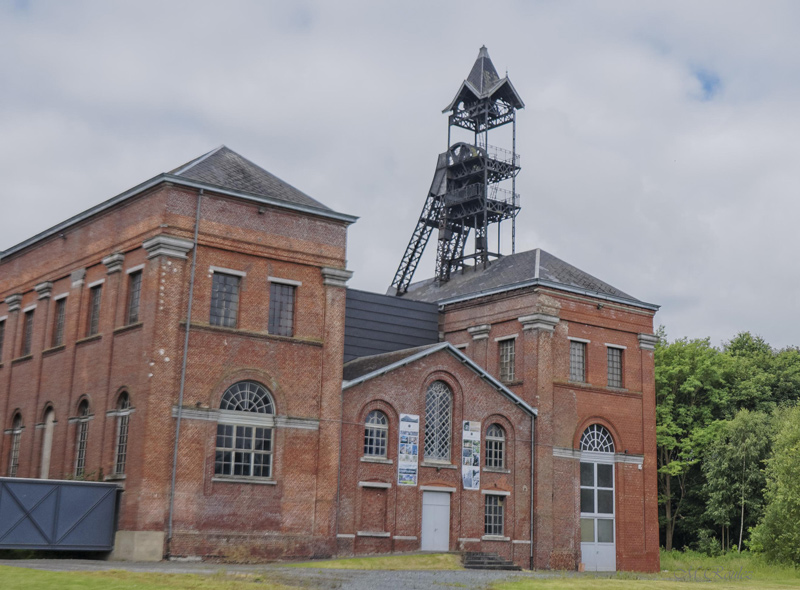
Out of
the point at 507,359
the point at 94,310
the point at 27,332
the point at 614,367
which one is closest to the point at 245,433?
the point at 94,310

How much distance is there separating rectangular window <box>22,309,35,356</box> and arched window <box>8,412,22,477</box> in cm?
230

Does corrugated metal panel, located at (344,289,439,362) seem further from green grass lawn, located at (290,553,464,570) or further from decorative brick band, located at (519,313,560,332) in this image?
green grass lawn, located at (290,553,464,570)

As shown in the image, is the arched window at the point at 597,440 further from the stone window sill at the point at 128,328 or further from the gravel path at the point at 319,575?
the stone window sill at the point at 128,328

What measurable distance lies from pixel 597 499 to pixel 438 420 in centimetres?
760

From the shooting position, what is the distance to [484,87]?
46.0 m

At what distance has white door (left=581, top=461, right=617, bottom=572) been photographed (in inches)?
1393

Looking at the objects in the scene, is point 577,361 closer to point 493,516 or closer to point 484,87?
point 493,516

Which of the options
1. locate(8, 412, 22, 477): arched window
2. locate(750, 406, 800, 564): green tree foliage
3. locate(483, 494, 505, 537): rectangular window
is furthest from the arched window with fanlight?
locate(8, 412, 22, 477): arched window

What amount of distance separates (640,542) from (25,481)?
22089 mm

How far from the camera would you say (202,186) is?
28.4 m

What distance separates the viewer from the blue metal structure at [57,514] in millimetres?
25219

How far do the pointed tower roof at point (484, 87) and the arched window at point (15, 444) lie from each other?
23.7m

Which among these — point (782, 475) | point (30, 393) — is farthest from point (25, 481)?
point (782, 475)

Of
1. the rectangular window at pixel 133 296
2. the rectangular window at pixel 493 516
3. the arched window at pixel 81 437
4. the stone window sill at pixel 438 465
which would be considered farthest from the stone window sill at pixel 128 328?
the rectangular window at pixel 493 516
